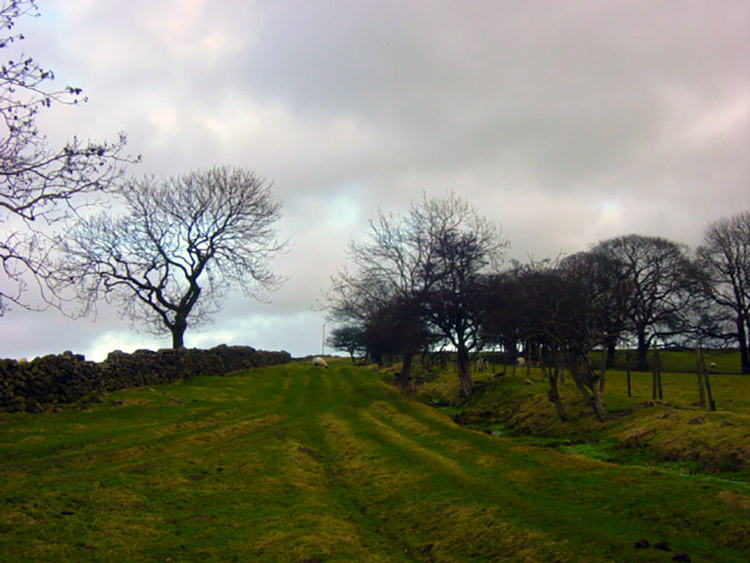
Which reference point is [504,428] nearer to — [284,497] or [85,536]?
→ [284,497]

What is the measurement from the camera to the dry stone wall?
866 inches

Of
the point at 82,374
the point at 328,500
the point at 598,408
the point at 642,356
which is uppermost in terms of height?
the point at 82,374

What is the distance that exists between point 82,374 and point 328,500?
59.0 ft

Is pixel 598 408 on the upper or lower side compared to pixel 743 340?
lower

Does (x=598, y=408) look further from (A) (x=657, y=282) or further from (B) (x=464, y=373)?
(A) (x=657, y=282)

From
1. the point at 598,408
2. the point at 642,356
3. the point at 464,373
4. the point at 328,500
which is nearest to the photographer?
the point at 328,500

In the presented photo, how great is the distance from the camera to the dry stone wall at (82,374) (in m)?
22.0

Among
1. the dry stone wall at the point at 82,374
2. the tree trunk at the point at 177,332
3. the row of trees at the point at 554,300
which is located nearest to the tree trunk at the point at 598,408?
the row of trees at the point at 554,300

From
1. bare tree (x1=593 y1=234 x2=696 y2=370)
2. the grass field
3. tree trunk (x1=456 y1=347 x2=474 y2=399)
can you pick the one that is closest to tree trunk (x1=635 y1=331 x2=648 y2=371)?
bare tree (x1=593 y1=234 x2=696 y2=370)

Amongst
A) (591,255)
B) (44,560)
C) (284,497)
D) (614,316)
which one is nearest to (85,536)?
(44,560)

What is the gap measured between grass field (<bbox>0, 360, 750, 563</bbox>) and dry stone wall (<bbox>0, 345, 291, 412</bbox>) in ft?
5.12

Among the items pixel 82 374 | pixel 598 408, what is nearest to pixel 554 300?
pixel 598 408

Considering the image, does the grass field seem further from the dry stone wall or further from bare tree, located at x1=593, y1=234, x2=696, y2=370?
bare tree, located at x1=593, y1=234, x2=696, y2=370

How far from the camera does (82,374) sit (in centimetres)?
2630
